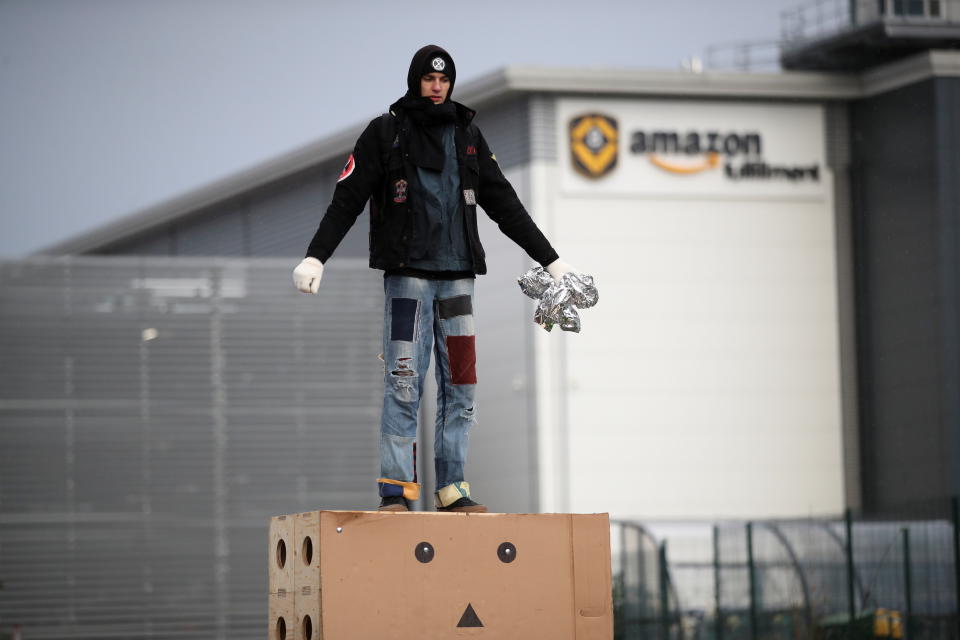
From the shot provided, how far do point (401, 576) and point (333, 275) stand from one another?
22561 millimetres

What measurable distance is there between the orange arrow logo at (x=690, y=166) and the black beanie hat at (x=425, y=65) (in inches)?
1191

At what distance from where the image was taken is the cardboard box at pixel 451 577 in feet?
27.9

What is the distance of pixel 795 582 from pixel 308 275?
16575 millimetres

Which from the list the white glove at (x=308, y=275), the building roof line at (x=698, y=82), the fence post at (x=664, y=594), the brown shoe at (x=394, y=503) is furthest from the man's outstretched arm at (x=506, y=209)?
the building roof line at (x=698, y=82)

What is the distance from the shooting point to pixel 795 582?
79.4ft

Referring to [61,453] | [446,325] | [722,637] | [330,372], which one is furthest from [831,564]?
[446,325]

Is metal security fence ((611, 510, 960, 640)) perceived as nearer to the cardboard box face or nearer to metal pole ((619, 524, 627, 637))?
metal pole ((619, 524, 627, 637))

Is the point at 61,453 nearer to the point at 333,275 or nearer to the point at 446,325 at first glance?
the point at 333,275

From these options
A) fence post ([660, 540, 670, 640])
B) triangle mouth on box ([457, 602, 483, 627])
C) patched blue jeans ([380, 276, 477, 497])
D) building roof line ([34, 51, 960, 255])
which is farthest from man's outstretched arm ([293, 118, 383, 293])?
building roof line ([34, 51, 960, 255])

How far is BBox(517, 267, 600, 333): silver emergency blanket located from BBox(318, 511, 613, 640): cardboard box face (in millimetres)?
1187

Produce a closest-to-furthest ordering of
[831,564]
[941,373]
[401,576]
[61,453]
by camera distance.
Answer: [401,576]
[831,564]
[61,453]
[941,373]

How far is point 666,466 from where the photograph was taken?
3909 centimetres

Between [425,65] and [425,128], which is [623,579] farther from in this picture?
[425,65]

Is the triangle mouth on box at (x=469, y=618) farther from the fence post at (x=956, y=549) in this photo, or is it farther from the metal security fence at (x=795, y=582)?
the metal security fence at (x=795, y=582)
